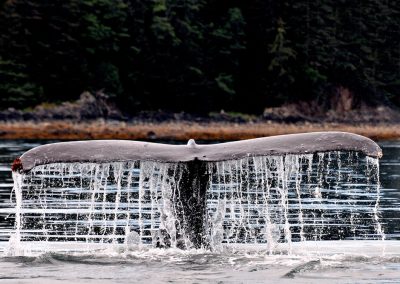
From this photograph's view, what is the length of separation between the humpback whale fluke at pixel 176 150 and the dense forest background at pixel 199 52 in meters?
47.7

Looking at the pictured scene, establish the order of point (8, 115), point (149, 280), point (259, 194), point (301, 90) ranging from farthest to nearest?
point (301, 90) → point (8, 115) → point (259, 194) → point (149, 280)

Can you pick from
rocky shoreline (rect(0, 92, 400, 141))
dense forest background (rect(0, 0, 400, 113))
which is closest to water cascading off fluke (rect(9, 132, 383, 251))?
rocky shoreline (rect(0, 92, 400, 141))

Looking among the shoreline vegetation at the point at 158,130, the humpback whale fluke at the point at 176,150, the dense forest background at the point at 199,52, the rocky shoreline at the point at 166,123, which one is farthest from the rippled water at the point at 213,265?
the dense forest background at the point at 199,52

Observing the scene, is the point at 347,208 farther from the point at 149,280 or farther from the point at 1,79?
the point at 1,79

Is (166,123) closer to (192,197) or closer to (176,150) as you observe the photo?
(192,197)

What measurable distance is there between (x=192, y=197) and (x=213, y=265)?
0.79 metres

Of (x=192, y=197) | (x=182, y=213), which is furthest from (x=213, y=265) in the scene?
(x=192, y=197)

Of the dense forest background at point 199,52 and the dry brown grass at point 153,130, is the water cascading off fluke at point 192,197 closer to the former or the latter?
the dry brown grass at point 153,130

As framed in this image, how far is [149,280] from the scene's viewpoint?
39.5 feet

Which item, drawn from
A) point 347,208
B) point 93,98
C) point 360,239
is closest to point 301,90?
point 93,98

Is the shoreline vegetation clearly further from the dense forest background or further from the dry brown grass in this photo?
the dense forest background

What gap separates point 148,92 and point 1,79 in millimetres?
10159

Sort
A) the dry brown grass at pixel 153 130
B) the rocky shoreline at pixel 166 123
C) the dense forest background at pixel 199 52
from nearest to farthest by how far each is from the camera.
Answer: the dry brown grass at pixel 153 130 → the rocky shoreline at pixel 166 123 → the dense forest background at pixel 199 52

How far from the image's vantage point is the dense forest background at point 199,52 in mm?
60938
